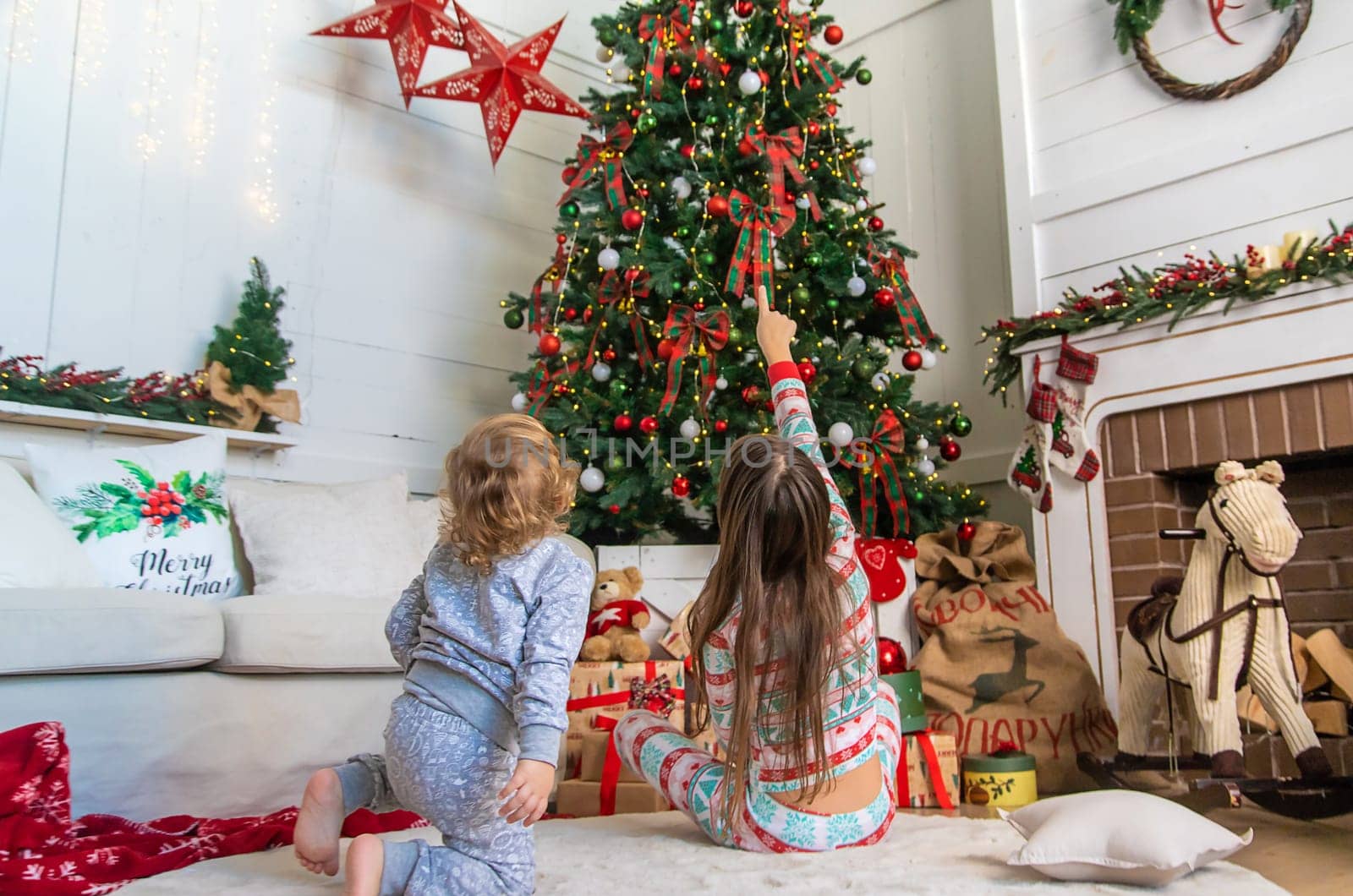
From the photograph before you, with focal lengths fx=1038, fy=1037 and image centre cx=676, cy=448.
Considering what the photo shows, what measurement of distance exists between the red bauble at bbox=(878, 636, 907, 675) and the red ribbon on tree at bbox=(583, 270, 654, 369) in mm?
977

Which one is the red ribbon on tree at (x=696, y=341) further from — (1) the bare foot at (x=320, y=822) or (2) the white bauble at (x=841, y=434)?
(1) the bare foot at (x=320, y=822)

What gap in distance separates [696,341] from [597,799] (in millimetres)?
1186

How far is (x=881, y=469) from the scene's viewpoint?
2.77m

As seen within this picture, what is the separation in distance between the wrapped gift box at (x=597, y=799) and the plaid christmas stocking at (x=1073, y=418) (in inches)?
55.2

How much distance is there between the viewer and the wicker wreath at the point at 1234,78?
8.18 ft

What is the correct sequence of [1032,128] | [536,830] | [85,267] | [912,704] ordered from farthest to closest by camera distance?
[1032,128], [85,267], [912,704], [536,830]

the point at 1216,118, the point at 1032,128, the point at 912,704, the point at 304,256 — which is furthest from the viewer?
the point at 304,256

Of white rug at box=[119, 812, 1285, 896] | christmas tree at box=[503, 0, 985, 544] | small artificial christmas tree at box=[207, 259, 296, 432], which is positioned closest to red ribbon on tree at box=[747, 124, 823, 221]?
christmas tree at box=[503, 0, 985, 544]

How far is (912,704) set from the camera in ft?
7.47

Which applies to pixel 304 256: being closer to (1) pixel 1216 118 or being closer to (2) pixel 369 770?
(2) pixel 369 770

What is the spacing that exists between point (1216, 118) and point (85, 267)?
2990 mm

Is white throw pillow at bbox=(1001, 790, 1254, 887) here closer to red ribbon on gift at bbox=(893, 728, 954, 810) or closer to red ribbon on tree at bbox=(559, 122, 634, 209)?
red ribbon on gift at bbox=(893, 728, 954, 810)

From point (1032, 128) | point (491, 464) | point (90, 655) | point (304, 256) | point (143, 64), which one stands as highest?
point (143, 64)

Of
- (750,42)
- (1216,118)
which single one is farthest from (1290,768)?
(750,42)
